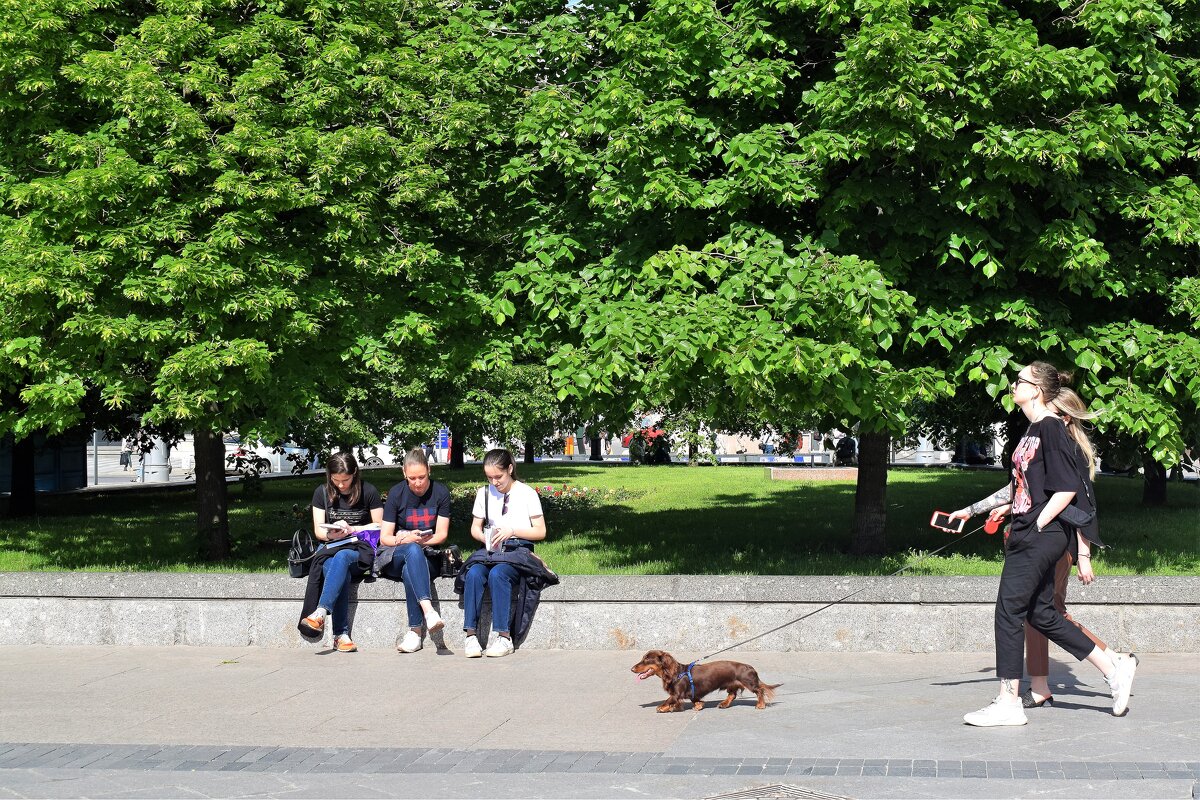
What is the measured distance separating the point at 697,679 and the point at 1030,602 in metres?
1.82

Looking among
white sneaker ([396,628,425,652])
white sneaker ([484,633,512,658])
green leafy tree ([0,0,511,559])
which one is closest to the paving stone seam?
white sneaker ([484,633,512,658])

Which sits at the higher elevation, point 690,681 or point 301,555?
point 301,555

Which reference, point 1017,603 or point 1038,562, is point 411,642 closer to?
point 1017,603

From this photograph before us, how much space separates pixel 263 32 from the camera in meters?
12.9

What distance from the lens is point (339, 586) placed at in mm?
9117

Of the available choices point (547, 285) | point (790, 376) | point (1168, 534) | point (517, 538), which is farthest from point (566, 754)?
point (1168, 534)

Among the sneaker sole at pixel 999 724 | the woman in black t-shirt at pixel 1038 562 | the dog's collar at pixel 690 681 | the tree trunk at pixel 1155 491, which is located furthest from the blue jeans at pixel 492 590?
the tree trunk at pixel 1155 491

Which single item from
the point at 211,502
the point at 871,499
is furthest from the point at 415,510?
the point at 211,502

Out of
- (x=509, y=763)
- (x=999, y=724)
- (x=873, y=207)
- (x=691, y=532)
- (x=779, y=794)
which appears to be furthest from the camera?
(x=691, y=532)

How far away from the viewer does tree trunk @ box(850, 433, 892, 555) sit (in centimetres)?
1359

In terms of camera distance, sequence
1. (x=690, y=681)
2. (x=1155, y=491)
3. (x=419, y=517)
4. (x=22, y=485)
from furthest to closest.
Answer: (x=22, y=485)
(x=1155, y=491)
(x=419, y=517)
(x=690, y=681)

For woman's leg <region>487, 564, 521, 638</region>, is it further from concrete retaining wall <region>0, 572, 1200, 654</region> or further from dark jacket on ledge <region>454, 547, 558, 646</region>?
concrete retaining wall <region>0, 572, 1200, 654</region>

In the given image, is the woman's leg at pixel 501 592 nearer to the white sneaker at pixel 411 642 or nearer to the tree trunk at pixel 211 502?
the white sneaker at pixel 411 642

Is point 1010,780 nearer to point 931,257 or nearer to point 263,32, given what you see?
point 931,257
